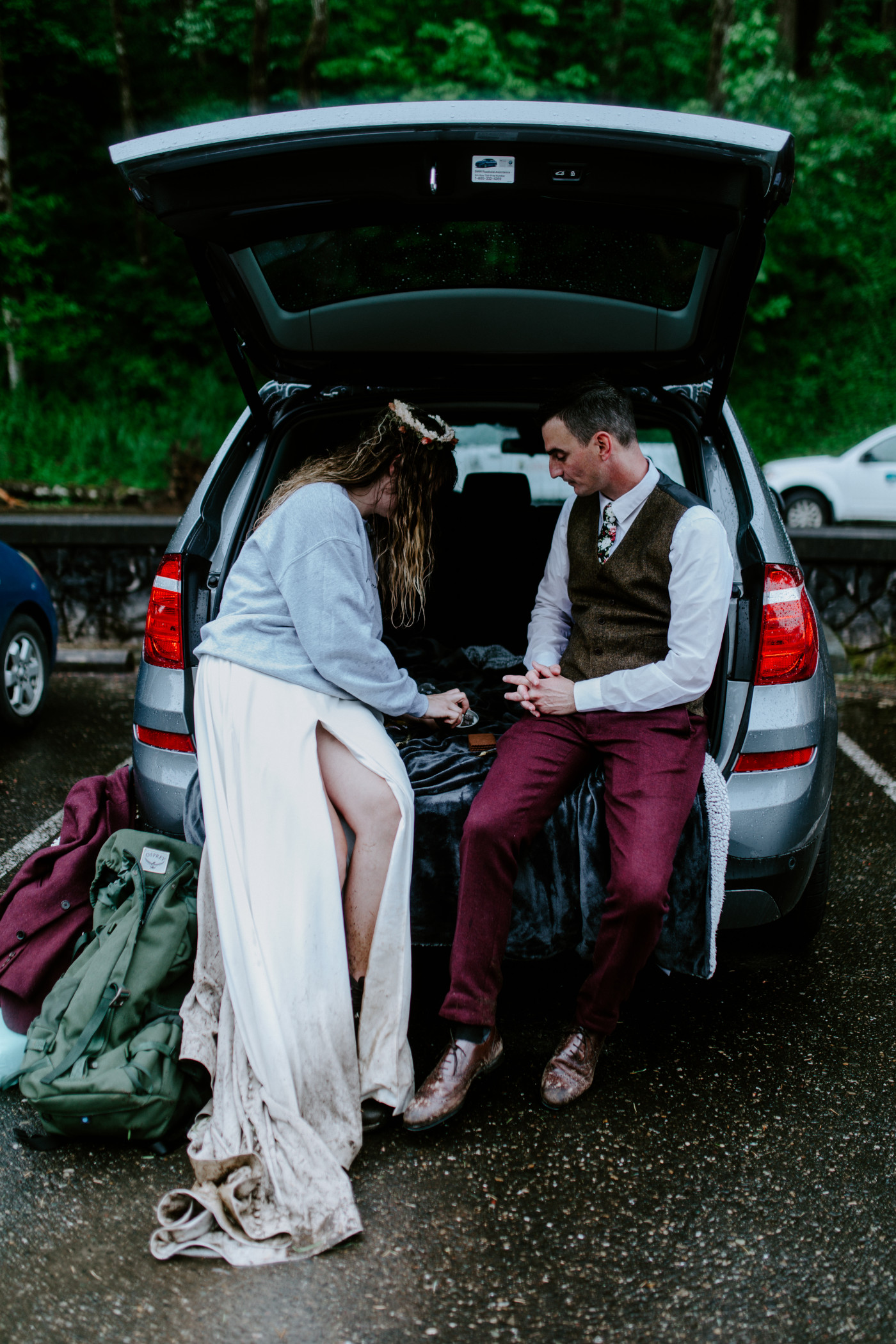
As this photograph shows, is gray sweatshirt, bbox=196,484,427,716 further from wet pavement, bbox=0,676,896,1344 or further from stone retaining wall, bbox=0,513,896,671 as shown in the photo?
stone retaining wall, bbox=0,513,896,671

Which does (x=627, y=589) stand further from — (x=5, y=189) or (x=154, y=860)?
(x=5, y=189)

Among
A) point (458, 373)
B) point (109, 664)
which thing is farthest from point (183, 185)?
point (109, 664)

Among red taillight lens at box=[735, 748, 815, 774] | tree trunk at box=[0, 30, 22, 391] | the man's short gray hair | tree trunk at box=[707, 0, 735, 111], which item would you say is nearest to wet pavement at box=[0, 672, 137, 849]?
the man's short gray hair

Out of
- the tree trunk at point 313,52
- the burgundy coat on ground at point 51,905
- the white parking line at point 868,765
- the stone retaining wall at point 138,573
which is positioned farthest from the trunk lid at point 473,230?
the tree trunk at point 313,52

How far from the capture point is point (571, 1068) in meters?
2.45

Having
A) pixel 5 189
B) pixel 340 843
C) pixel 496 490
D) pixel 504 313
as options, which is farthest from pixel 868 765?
pixel 5 189

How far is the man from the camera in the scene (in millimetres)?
2377

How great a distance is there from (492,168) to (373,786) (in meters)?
1.38

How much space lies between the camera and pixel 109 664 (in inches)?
268

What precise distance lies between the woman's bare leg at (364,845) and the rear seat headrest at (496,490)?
184cm

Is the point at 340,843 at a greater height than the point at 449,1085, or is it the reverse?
the point at 340,843

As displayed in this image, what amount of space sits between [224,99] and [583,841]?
20.8m

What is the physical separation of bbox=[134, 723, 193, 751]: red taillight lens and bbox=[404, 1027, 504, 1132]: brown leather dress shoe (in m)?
0.98

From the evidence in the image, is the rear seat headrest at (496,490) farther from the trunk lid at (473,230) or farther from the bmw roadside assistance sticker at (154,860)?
the bmw roadside assistance sticker at (154,860)
